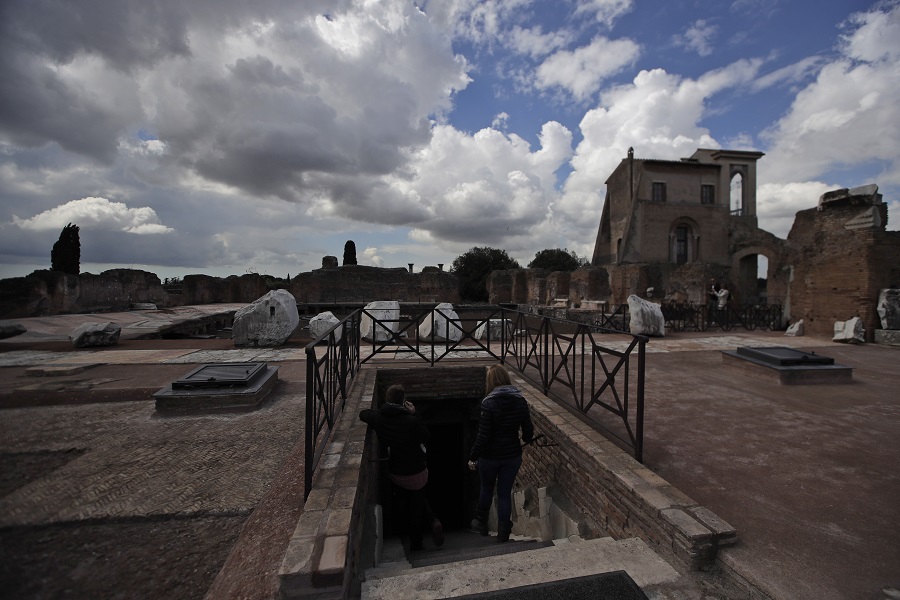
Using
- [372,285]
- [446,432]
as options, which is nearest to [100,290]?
[372,285]

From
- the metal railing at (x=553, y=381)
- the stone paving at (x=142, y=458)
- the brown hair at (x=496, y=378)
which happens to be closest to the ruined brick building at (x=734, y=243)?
the metal railing at (x=553, y=381)

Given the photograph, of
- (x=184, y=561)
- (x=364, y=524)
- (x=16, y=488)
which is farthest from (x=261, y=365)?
(x=16, y=488)

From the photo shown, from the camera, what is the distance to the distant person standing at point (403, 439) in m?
3.62

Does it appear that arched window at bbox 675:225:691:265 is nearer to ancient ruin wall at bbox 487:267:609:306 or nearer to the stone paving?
ancient ruin wall at bbox 487:267:609:306

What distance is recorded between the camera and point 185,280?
2284 centimetres

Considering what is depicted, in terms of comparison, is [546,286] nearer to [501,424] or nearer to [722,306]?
[722,306]

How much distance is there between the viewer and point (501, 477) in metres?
3.72

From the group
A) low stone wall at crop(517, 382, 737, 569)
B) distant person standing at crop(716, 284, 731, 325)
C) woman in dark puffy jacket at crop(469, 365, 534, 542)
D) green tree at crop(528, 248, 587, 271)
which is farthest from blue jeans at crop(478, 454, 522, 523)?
green tree at crop(528, 248, 587, 271)

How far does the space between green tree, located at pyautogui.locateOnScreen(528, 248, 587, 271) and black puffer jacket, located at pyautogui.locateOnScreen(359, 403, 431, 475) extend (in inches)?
1746

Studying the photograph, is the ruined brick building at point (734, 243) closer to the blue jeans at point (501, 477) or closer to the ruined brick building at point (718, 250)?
the ruined brick building at point (718, 250)

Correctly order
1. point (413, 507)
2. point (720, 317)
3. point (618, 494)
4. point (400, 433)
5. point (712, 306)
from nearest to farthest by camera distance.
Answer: point (618, 494)
point (400, 433)
point (413, 507)
point (720, 317)
point (712, 306)

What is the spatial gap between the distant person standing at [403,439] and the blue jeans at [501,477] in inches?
22.5

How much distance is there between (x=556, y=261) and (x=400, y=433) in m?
46.0

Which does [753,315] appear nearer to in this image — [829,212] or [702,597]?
[829,212]
